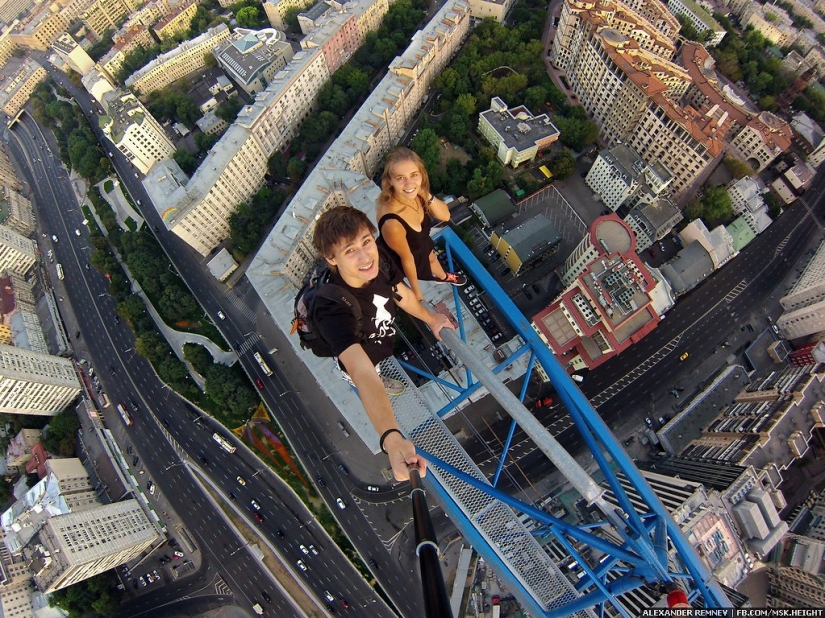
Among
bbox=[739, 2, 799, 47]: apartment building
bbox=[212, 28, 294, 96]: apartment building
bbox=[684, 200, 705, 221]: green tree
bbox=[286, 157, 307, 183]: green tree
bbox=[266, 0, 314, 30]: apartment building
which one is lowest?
bbox=[684, 200, 705, 221]: green tree

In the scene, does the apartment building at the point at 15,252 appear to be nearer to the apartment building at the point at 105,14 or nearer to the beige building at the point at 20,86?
the beige building at the point at 20,86

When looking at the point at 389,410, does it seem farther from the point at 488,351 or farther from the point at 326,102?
the point at 326,102

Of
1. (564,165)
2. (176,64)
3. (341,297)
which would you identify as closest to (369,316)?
(341,297)

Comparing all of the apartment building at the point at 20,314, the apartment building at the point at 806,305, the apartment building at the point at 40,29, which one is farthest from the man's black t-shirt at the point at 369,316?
the apartment building at the point at 40,29

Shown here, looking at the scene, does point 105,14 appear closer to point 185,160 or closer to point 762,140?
point 185,160

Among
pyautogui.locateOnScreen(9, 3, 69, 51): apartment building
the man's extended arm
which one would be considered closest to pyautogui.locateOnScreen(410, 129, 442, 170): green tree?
the man's extended arm

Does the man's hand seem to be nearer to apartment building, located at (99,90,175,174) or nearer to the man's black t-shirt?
the man's black t-shirt
